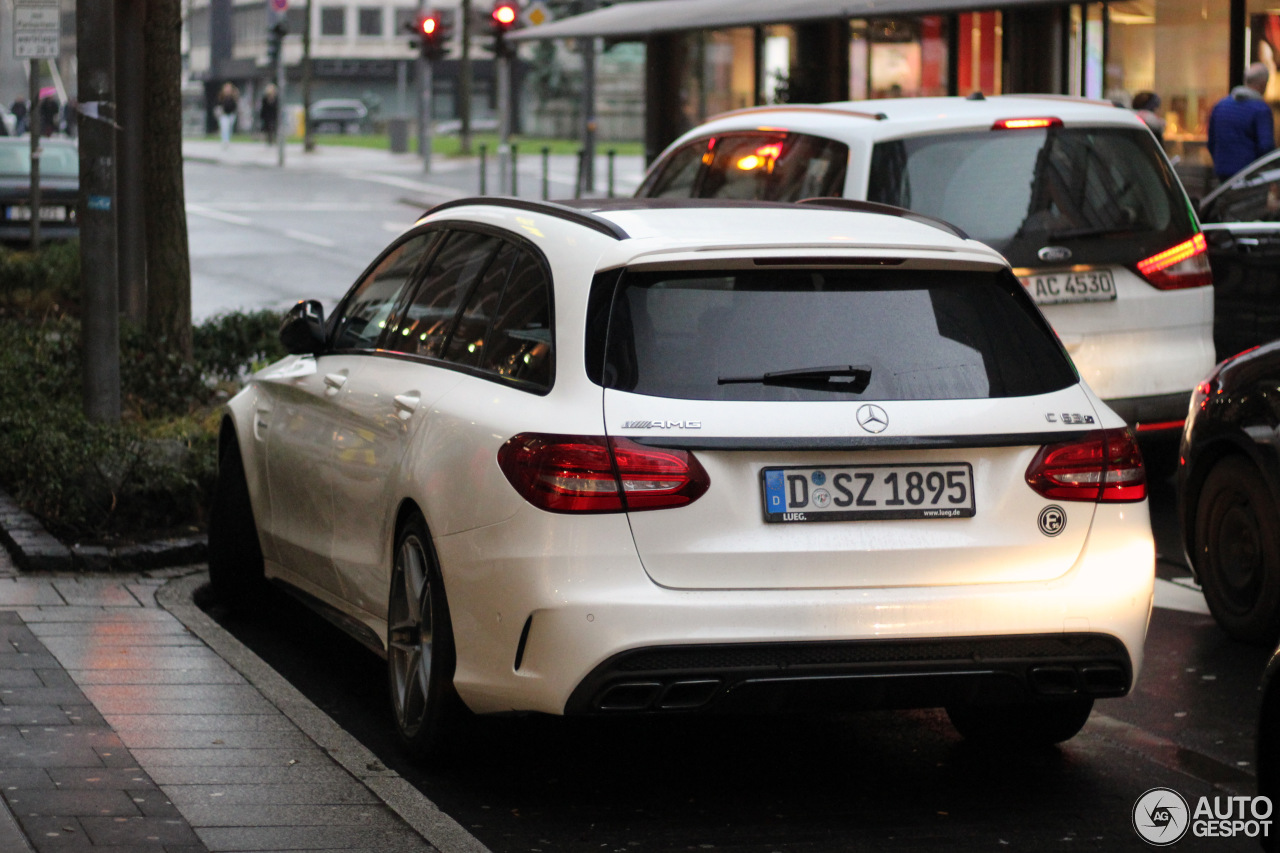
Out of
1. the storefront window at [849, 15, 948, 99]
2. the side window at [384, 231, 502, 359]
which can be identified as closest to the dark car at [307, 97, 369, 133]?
the storefront window at [849, 15, 948, 99]

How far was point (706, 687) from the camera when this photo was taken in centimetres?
468

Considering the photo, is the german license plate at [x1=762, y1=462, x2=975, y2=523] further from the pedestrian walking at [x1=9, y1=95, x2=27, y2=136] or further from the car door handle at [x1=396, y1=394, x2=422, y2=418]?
the pedestrian walking at [x1=9, y1=95, x2=27, y2=136]

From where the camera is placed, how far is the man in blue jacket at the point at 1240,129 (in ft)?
59.8

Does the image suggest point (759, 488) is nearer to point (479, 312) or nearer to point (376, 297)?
point (479, 312)

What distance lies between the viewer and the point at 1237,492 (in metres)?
7.16

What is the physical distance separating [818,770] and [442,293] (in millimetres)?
1687

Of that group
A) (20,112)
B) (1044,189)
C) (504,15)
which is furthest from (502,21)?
(1044,189)

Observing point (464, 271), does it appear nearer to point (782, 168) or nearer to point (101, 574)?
point (101, 574)

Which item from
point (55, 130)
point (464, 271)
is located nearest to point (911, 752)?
point (464, 271)

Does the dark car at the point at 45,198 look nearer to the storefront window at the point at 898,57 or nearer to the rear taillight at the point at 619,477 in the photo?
the storefront window at the point at 898,57

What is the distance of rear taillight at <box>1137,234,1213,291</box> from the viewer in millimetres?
9219

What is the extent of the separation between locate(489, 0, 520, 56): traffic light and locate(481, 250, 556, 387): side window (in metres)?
25.7

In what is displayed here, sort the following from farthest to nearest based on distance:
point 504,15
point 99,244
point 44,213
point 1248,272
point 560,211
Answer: point 504,15 < point 44,213 < point 1248,272 < point 99,244 < point 560,211

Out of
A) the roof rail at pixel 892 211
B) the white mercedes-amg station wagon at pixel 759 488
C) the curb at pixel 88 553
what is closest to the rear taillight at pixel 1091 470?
the white mercedes-amg station wagon at pixel 759 488
